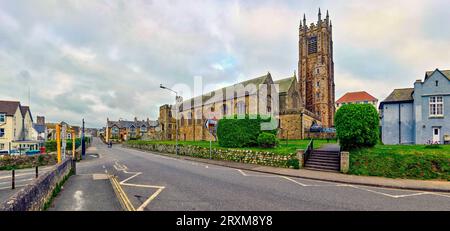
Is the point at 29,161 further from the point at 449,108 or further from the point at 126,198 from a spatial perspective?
the point at 449,108

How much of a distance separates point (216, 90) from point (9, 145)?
45709mm

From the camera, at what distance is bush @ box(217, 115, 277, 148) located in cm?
2266

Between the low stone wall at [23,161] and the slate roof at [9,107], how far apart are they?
88.6 feet

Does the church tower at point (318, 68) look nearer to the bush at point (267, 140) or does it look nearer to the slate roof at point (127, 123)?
the bush at point (267, 140)

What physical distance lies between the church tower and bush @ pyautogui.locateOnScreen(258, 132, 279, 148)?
122ft

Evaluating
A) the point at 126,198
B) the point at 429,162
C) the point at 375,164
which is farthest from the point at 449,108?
the point at 126,198

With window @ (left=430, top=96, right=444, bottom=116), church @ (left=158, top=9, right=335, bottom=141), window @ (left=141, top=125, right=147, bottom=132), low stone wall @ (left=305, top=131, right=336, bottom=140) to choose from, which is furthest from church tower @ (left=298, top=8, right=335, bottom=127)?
window @ (left=141, top=125, right=147, bottom=132)

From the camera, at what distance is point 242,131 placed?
75.2 feet

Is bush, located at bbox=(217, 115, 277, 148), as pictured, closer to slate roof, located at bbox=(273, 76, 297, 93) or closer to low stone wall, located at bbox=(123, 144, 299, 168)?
low stone wall, located at bbox=(123, 144, 299, 168)

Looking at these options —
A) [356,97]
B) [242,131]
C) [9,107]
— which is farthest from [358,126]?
[356,97]

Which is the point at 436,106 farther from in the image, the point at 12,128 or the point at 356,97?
the point at 12,128

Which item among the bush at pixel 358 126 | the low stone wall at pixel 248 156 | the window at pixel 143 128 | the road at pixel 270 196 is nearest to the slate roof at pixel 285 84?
the low stone wall at pixel 248 156
